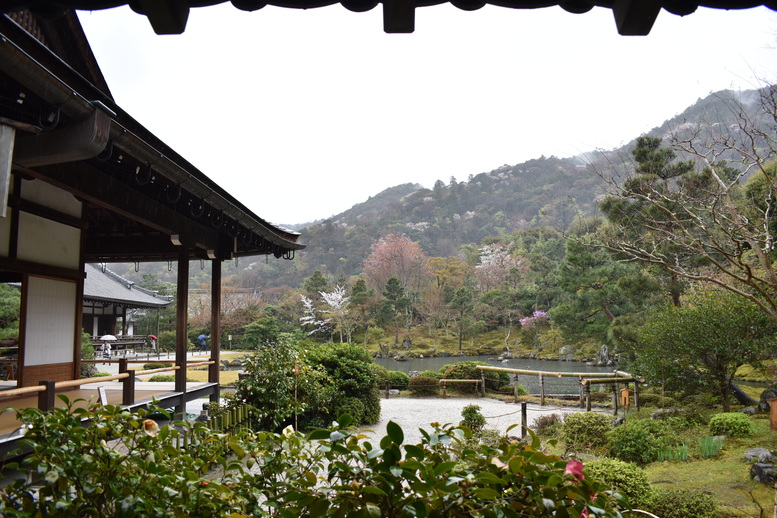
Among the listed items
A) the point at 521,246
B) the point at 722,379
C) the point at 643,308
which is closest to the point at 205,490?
the point at 722,379

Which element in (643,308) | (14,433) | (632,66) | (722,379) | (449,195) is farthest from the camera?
(449,195)

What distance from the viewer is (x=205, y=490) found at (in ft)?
4.43

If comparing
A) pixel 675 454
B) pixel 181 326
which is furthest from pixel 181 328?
pixel 675 454

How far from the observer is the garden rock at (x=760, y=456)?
4.87m

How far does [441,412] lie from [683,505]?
270 inches

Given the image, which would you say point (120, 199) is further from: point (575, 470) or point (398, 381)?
point (398, 381)

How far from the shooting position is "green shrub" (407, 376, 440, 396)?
1341cm

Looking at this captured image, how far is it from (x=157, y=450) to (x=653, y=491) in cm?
413

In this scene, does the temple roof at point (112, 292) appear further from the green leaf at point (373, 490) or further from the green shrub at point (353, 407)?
the green leaf at point (373, 490)

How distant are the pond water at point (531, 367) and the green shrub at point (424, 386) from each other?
306 centimetres

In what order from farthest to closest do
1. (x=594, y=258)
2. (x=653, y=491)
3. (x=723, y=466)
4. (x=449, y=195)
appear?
(x=449, y=195) → (x=594, y=258) → (x=723, y=466) → (x=653, y=491)

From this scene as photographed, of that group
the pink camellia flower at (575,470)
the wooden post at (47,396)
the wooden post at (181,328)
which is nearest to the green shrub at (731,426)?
the pink camellia flower at (575,470)

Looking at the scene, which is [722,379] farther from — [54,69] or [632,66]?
[54,69]

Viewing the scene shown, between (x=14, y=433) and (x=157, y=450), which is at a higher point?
(x=157, y=450)
